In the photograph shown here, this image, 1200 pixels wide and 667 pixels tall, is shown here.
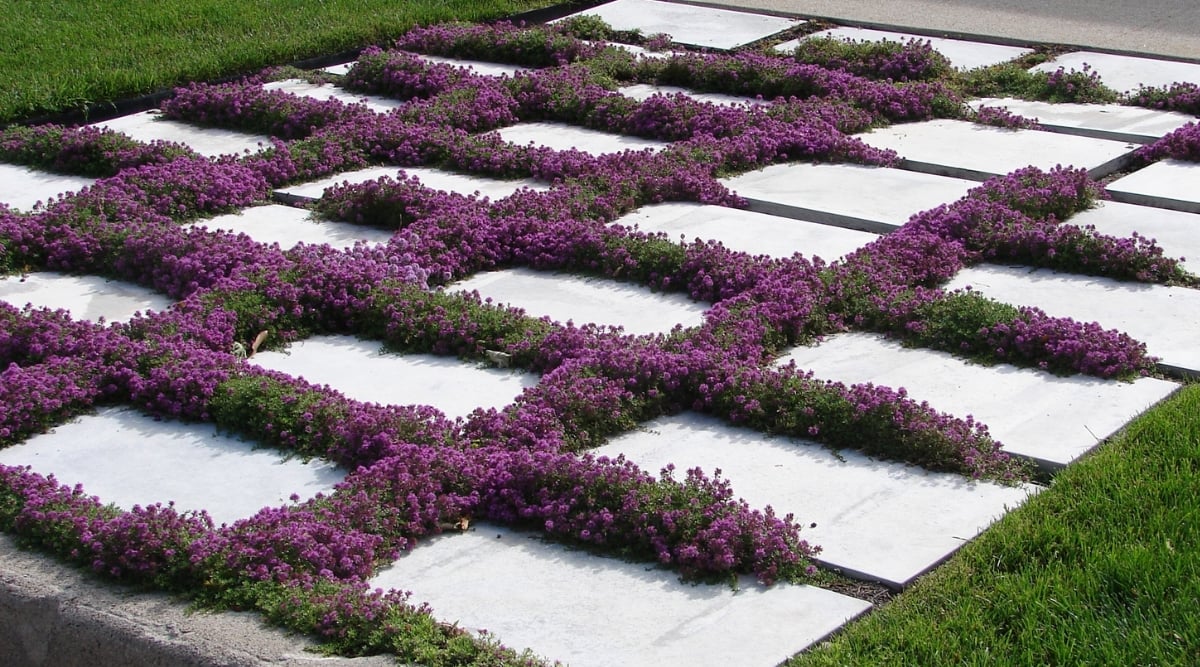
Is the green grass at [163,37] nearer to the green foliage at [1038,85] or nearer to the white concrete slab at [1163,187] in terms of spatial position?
the green foliage at [1038,85]

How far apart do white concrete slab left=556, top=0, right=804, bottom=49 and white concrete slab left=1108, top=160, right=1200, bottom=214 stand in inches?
139

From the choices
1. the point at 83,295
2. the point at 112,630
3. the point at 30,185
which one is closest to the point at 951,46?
the point at 30,185

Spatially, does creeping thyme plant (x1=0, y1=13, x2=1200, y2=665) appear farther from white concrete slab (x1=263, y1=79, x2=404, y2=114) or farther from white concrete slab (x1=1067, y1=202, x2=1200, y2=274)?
white concrete slab (x1=263, y1=79, x2=404, y2=114)

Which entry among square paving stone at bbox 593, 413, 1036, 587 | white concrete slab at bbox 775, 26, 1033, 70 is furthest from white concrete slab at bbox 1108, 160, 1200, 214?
square paving stone at bbox 593, 413, 1036, 587

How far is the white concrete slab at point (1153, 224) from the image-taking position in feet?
18.9

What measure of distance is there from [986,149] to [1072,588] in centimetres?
412

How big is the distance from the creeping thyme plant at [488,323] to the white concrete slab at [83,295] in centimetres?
9

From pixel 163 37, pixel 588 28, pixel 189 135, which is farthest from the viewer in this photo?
pixel 588 28

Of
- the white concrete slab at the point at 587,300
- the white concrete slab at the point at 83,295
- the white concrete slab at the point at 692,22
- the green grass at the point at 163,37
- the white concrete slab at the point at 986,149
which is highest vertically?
the green grass at the point at 163,37

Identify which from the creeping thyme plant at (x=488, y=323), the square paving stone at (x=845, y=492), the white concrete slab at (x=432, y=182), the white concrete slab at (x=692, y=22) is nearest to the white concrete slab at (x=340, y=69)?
the creeping thyme plant at (x=488, y=323)

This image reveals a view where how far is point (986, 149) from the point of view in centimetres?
712

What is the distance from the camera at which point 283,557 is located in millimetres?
3596

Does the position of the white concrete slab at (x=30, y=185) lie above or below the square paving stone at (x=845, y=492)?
above

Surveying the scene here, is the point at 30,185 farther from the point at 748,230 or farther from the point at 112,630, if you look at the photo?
the point at 112,630
